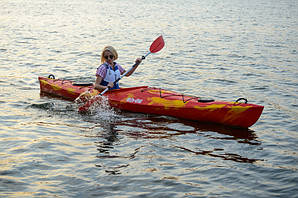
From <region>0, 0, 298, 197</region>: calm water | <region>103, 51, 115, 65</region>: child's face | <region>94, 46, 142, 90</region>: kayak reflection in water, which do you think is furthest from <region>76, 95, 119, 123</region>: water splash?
<region>103, 51, 115, 65</region>: child's face

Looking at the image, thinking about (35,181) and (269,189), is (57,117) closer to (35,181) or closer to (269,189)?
(35,181)

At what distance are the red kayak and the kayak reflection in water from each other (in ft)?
0.68

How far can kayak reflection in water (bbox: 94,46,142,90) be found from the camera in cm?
698

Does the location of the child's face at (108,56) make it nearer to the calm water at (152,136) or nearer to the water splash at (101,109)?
the water splash at (101,109)

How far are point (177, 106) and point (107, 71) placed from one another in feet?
4.76

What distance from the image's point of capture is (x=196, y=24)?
22891 mm

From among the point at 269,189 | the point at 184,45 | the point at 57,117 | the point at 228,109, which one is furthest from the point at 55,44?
the point at 269,189

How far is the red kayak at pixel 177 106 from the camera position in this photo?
616 cm

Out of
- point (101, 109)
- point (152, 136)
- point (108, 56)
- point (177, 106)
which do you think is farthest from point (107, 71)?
point (152, 136)

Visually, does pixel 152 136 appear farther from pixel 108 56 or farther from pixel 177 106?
pixel 108 56

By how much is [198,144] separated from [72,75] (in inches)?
225

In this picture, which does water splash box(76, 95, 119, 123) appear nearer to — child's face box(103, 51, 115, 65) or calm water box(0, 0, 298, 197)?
calm water box(0, 0, 298, 197)

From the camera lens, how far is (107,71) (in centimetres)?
705

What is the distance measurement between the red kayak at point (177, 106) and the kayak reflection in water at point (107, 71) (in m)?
0.21
